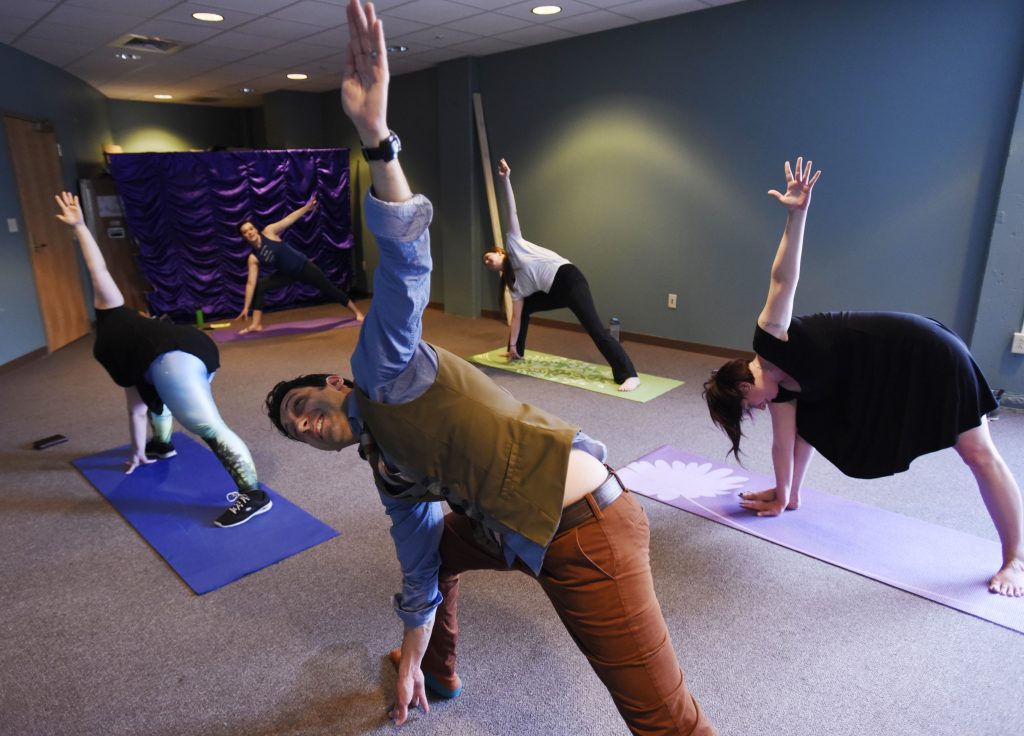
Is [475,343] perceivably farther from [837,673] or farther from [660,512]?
[837,673]

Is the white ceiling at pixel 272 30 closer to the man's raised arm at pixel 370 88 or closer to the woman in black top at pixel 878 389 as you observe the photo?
the woman in black top at pixel 878 389

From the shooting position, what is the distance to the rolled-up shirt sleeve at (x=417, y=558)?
53.8 inches

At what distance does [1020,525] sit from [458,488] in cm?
199

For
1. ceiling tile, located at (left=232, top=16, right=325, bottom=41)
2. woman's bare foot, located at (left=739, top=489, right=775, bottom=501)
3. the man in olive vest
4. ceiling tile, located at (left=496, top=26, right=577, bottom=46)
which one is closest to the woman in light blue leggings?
the man in olive vest

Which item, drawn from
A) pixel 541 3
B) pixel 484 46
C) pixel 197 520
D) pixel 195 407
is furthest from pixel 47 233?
pixel 541 3

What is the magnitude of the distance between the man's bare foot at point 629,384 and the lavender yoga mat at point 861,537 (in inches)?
46.8

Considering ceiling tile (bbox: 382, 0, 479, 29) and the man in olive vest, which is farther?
ceiling tile (bbox: 382, 0, 479, 29)

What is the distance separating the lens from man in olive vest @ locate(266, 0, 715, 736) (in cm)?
100

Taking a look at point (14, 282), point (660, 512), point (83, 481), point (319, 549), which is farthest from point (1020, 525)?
point (14, 282)

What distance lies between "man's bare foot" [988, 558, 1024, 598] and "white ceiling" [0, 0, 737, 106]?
12.7 ft

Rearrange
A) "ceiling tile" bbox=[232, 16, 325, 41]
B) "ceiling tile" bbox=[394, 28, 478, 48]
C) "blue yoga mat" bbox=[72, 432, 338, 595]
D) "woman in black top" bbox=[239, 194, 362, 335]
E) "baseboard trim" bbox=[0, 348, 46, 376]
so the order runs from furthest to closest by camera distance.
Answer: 1. "woman in black top" bbox=[239, 194, 362, 335]
2. "ceiling tile" bbox=[394, 28, 478, 48]
3. "baseboard trim" bbox=[0, 348, 46, 376]
4. "ceiling tile" bbox=[232, 16, 325, 41]
5. "blue yoga mat" bbox=[72, 432, 338, 595]

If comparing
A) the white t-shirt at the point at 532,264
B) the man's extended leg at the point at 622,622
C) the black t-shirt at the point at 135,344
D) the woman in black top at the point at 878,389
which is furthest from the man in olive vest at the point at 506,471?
the white t-shirt at the point at 532,264

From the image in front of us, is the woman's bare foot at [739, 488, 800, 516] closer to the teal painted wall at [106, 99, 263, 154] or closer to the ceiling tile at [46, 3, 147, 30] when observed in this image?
the ceiling tile at [46, 3, 147, 30]

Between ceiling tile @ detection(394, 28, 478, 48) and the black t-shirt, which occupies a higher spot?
ceiling tile @ detection(394, 28, 478, 48)
